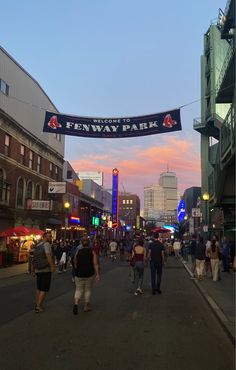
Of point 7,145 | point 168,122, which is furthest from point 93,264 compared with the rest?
point 7,145

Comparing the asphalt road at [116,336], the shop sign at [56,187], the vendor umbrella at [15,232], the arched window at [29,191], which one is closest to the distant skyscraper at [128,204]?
the shop sign at [56,187]

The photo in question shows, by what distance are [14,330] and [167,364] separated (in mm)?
3469

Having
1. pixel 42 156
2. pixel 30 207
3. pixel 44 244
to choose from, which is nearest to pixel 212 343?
pixel 44 244

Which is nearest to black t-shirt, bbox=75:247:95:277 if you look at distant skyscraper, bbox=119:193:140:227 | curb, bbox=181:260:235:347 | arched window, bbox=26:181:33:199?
curb, bbox=181:260:235:347

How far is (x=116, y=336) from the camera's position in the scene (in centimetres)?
804

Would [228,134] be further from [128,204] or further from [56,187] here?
[128,204]

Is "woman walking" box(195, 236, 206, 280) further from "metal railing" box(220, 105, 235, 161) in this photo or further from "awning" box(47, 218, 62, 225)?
"awning" box(47, 218, 62, 225)

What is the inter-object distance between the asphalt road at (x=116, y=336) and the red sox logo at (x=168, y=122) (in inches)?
262

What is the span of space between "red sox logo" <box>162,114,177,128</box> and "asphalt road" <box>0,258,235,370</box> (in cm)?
667

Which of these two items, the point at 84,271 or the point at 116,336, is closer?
the point at 116,336

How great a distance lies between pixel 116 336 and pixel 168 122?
10.5 metres

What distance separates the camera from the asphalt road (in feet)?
20.9

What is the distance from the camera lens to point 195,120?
53.6 meters

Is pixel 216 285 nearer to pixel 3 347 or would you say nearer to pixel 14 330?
pixel 14 330
